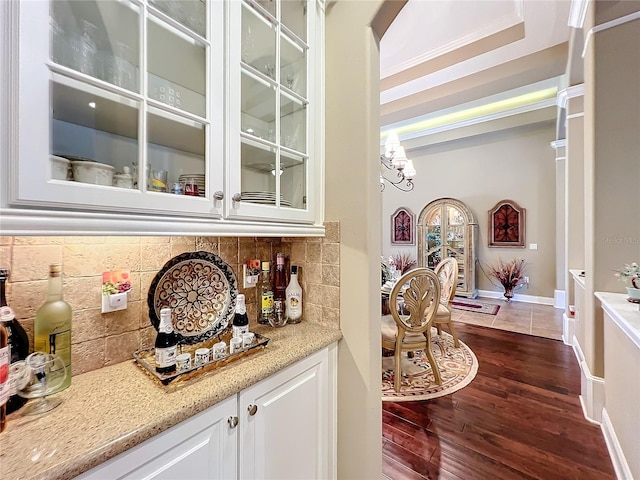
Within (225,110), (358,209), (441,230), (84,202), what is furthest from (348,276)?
(441,230)

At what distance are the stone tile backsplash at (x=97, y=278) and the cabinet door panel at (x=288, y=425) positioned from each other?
0.30 metres

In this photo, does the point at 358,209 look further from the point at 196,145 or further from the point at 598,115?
the point at 598,115

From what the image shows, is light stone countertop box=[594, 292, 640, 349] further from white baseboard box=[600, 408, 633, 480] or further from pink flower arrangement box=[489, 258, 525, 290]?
pink flower arrangement box=[489, 258, 525, 290]

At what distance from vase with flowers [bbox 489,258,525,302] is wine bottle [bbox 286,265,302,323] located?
5384 millimetres

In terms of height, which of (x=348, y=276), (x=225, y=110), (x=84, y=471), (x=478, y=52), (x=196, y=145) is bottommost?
(x=84, y=471)

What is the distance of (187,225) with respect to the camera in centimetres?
89

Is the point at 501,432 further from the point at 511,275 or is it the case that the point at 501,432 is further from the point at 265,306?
the point at 511,275

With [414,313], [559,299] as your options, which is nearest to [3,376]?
[414,313]

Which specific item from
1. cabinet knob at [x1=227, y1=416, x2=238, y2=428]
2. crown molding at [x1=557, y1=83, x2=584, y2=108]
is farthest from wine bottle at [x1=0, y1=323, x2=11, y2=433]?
crown molding at [x1=557, y1=83, x2=584, y2=108]

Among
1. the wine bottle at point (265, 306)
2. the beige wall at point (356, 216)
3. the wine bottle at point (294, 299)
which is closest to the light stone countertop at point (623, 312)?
the beige wall at point (356, 216)

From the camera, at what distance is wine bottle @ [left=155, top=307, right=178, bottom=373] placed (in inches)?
33.9

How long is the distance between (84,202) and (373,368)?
122cm

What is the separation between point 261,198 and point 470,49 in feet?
12.6

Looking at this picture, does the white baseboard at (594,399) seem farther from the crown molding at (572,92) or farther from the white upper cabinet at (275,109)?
the crown molding at (572,92)
